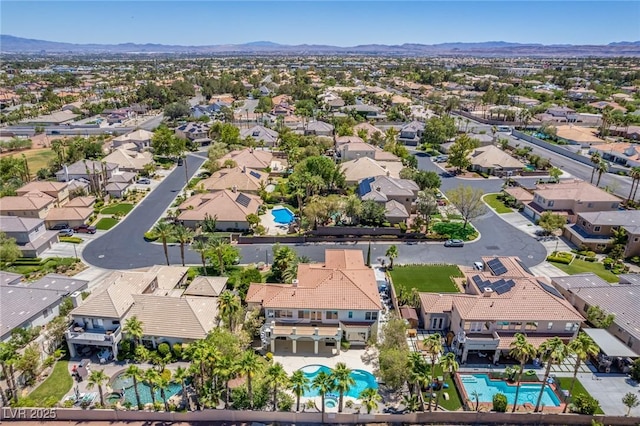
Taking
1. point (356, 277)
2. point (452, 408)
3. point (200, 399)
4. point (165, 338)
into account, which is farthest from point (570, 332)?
point (165, 338)

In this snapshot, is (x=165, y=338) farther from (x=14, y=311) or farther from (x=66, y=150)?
(x=66, y=150)

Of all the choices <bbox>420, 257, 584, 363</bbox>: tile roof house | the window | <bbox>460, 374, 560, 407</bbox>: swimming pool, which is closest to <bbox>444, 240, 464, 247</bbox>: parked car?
<bbox>420, 257, 584, 363</bbox>: tile roof house

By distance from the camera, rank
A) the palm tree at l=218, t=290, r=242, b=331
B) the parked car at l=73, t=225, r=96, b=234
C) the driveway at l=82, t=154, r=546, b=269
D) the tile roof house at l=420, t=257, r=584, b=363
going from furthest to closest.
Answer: the parked car at l=73, t=225, r=96, b=234, the driveway at l=82, t=154, r=546, b=269, the tile roof house at l=420, t=257, r=584, b=363, the palm tree at l=218, t=290, r=242, b=331

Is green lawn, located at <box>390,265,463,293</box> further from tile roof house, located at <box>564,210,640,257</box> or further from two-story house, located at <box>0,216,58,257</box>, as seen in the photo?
two-story house, located at <box>0,216,58,257</box>

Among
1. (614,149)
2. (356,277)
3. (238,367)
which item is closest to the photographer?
(238,367)

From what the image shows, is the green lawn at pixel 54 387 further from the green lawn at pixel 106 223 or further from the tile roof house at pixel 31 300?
the green lawn at pixel 106 223

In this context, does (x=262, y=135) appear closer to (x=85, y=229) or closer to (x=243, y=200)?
(x=243, y=200)

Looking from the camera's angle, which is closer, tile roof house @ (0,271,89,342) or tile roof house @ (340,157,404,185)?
tile roof house @ (0,271,89,342)
